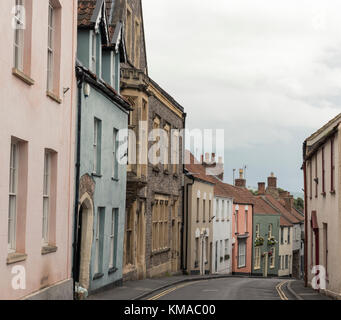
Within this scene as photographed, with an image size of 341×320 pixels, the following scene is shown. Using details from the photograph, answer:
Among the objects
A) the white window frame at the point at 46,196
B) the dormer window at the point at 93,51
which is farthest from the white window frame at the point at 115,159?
the white window frame at the point at 46,196

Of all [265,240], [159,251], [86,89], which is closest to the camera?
[86,89]

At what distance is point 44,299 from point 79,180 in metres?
4.42

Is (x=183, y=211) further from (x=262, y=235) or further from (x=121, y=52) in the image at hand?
(x=262, y=235)

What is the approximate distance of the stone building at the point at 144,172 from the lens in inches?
1048

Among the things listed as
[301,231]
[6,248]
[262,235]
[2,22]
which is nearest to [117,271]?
[6,248]

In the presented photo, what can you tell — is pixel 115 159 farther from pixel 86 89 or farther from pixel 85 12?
pixel 85 12

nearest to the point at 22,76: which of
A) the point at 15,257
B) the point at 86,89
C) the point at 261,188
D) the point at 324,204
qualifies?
the point at 15,257

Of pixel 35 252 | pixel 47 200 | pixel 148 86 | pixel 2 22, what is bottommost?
pixel 35 252

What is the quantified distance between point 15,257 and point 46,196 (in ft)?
9.58

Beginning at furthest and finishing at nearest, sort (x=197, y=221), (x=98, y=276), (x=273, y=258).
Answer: (x=273, y=258) → (x=197, y=221) → (x=98, y=276)

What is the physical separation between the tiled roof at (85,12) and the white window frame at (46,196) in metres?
5.87

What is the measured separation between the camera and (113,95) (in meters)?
21.6

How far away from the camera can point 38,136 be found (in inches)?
563

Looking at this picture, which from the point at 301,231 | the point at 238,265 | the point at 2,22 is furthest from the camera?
the point at 301,231
